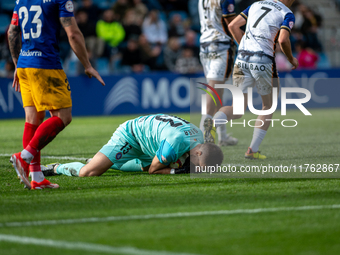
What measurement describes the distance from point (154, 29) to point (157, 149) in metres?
12.5

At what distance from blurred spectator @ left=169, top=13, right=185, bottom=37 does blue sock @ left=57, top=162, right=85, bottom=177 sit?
12.8 meters

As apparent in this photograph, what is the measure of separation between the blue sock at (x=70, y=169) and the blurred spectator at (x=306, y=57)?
46.8ft

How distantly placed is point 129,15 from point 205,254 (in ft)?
49.2

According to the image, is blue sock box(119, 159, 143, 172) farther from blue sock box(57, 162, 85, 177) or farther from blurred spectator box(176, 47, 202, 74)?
blurred spectator box(176, 47, 202, 74)

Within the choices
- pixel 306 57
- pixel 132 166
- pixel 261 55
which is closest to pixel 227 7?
pixel 261 55

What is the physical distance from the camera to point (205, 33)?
329 inches

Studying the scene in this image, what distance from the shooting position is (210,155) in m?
5.43

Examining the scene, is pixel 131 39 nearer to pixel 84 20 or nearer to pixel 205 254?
pixel 84 20

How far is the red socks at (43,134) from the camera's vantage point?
4805 mm

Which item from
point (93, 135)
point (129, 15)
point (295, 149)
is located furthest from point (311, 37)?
point (295, 149)

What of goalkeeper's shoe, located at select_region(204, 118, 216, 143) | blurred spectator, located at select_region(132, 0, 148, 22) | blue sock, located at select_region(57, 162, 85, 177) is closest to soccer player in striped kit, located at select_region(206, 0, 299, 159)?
goalkeeper's shoe, located at select_region(204, 118, 216, 143)

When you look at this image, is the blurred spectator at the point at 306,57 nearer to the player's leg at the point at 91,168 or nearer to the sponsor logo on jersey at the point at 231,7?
the sponsor logo on jersey at the point at 231,7

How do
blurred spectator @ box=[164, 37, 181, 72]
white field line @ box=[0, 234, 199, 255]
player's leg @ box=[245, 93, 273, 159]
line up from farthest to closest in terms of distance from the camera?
blurred spectator @ box=[164, 37, 181, 72] < player's leg @ box=[245, 93, 273, 159] < white field line @ box=[0, 234, 199, 255]

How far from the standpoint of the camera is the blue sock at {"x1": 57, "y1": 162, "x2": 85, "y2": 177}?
18.9ft
